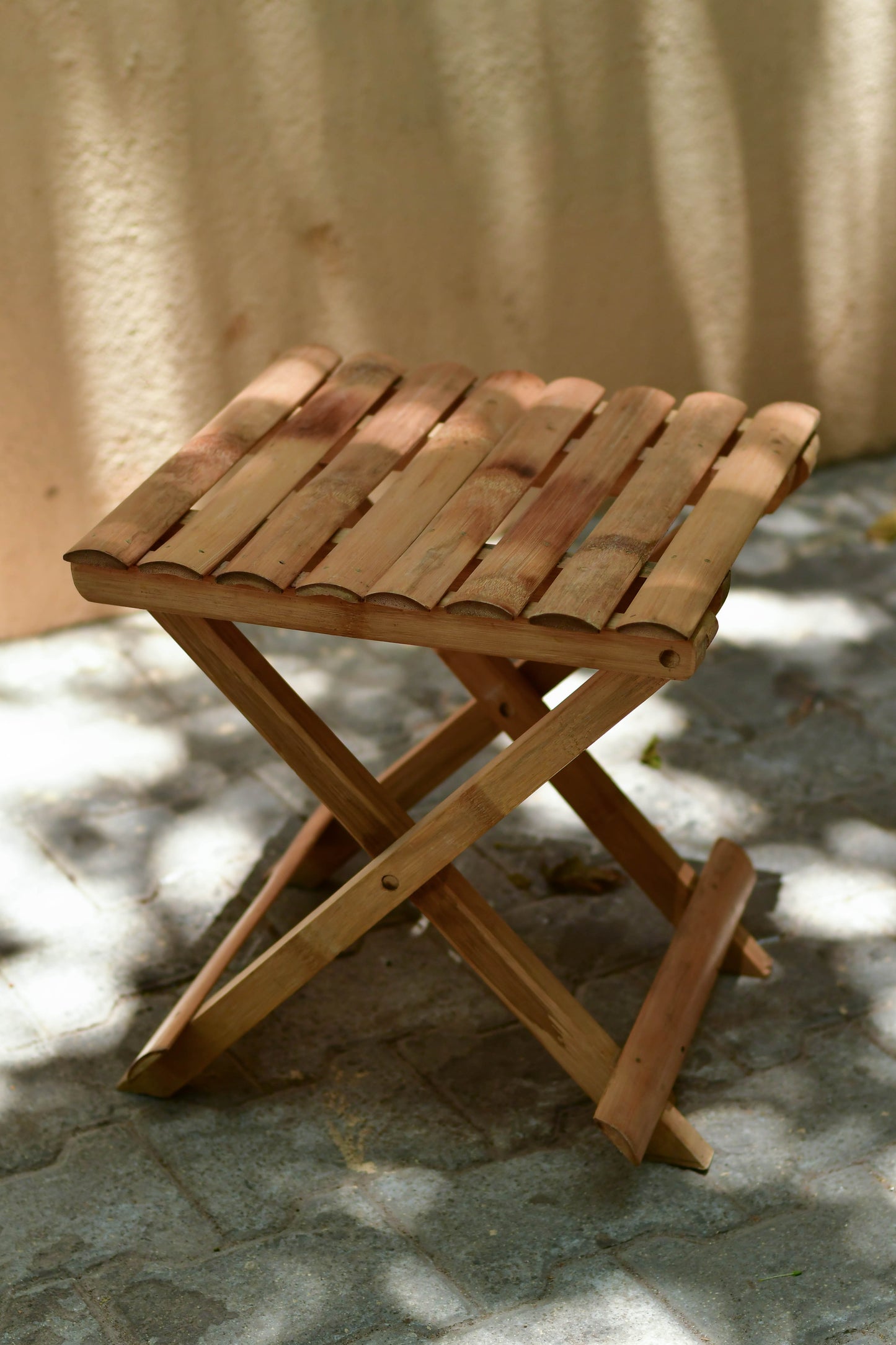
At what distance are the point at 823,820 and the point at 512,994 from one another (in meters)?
1.20

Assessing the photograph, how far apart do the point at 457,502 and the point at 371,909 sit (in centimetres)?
65

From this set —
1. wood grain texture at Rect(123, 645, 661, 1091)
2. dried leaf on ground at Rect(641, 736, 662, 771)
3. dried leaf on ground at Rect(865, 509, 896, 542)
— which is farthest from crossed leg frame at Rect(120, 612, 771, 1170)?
dried leaf on ground at Rect(865, 509, 896, 542)

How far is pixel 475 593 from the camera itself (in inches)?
81.7

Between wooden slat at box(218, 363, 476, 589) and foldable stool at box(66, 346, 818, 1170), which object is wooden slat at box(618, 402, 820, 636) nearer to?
foldable stool at box(66, 346, 818, 1170)

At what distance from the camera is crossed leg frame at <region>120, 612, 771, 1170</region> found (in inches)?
87.4

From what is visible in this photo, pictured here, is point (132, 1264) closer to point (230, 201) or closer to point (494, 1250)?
point (494, 1250)

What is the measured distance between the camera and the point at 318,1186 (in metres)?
2.40

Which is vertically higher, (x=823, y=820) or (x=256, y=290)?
(x=256, y=290)

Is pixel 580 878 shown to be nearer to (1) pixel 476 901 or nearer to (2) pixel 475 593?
(1) pixel 476 901

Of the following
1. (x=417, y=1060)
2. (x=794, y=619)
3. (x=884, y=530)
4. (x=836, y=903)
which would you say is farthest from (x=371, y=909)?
(x=884, y=530)

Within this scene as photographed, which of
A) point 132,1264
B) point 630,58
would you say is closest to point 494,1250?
point 132,1264

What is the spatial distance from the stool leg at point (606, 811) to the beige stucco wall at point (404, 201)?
1.60 metres

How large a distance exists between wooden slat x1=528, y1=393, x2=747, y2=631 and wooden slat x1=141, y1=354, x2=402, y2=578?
1.62 feet

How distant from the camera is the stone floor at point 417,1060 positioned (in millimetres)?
2197
